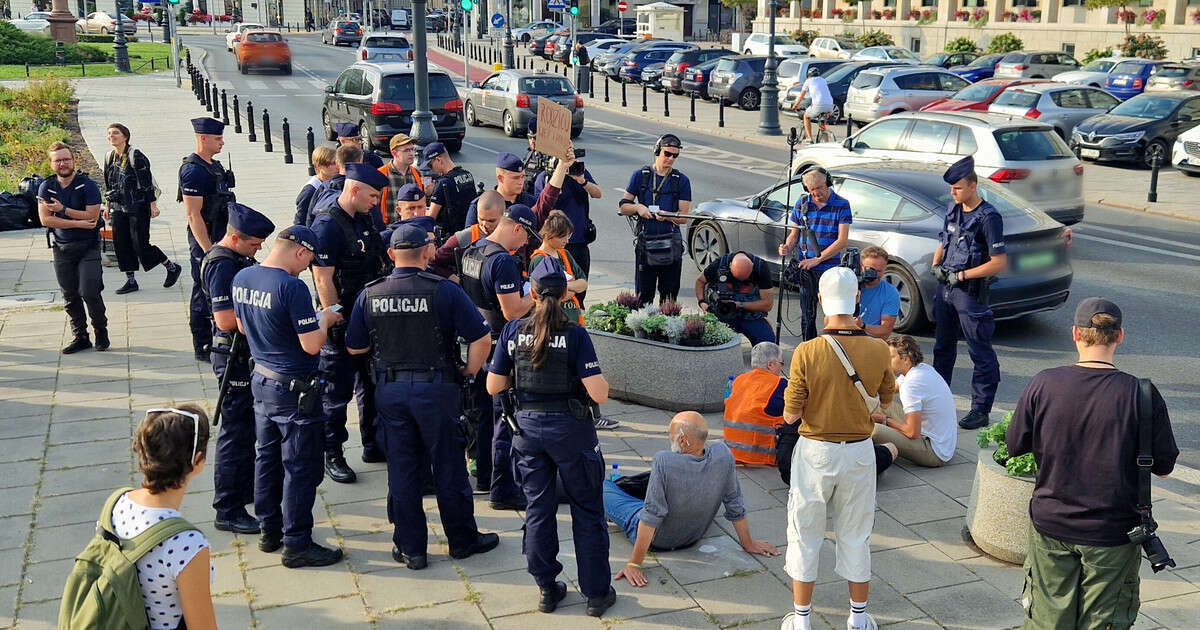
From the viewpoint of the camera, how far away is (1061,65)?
36.8m

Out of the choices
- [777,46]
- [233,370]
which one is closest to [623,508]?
[233,370]

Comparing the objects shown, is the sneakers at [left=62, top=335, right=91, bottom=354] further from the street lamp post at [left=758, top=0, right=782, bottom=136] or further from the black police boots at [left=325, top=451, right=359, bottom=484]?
the street lamp post at [left=758, top=0, right=782, bottom=136]

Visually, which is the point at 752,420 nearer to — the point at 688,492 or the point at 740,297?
the point at 688,492

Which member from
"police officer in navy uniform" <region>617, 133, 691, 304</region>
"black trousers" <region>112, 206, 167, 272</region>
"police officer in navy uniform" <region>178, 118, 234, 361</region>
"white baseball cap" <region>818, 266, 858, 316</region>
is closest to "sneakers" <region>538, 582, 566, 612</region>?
"white baseball cap" <region>818, 266, 858, 316</region>

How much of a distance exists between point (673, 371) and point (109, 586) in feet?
18.5

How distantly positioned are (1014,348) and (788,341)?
7.24 feet

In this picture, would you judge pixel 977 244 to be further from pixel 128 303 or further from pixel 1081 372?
pixel 128 303

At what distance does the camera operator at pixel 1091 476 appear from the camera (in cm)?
457

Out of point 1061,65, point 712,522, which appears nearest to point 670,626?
point 712,522

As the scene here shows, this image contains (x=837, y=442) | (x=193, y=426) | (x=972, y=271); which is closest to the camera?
(x=193, y=426)

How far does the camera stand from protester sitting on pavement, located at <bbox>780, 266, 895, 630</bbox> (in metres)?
5.29

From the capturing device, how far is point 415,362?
5.79 metres

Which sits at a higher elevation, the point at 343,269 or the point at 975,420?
the point at 343,269

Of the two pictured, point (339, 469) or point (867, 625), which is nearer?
point (867, 625)
